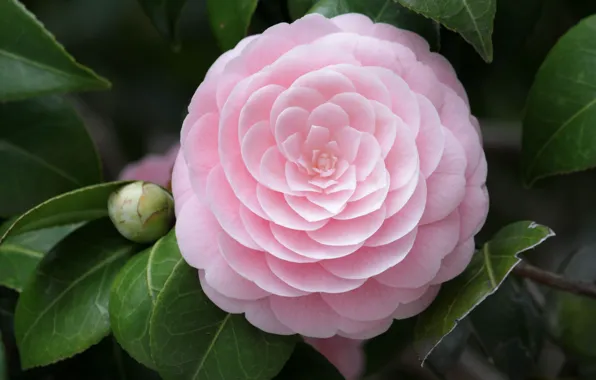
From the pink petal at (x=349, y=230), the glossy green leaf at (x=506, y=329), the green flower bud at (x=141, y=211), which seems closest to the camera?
the pink petal at (x=349, y=230)

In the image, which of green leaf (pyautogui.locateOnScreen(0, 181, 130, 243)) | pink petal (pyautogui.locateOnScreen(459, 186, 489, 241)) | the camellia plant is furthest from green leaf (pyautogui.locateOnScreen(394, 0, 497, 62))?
green leaf (pyautogui.locateOnScreen(0, 181, 130, 243))

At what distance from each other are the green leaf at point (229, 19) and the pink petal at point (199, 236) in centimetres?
21

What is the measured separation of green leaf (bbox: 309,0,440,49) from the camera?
60 cm

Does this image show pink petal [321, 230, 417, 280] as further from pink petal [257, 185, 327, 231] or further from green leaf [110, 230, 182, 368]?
green leaf [110, 230, 182, 368]

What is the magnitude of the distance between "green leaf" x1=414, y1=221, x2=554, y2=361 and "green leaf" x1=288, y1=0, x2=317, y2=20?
26 centimetres

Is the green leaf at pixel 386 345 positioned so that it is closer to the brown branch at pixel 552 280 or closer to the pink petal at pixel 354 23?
the brown branch at pixel 552 280

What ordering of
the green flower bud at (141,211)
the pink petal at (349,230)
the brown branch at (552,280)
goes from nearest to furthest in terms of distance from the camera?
Result: the pink petal at (349,230) < the green flower bud at (141,211) < the brown branch at (552,280)

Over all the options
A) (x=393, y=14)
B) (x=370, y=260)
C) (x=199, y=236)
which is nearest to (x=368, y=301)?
(x=370, y=260)

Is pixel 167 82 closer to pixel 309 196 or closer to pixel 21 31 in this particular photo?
pixel 21 31

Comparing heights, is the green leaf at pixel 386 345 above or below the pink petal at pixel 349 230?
below

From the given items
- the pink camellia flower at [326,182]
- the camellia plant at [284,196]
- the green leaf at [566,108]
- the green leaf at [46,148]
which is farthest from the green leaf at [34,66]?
the green leaf at [566,108]

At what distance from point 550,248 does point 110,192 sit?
0.91 meters

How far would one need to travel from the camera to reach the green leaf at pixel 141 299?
0.59 metres

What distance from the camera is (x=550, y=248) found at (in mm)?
1290
